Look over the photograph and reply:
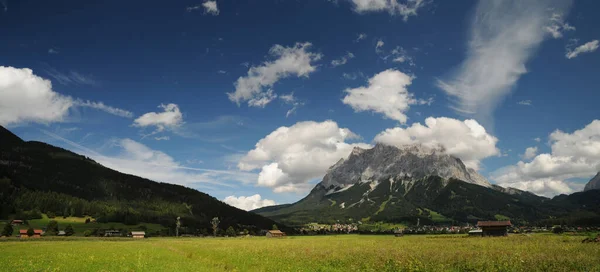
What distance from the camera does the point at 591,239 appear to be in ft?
154

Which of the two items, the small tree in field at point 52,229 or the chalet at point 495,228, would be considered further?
the small tree in field at point 52,229

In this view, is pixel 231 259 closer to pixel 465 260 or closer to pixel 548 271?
pixel 465 260

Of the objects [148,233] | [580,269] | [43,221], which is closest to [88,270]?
[580,269]

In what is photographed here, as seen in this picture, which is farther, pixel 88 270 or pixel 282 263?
pixel 282 263

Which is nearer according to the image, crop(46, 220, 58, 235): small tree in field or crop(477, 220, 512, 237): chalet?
crop(477, 220, 512, 237): chalet

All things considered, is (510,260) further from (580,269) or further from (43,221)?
(43,221)

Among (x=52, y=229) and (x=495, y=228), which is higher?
(x=495, y=228)

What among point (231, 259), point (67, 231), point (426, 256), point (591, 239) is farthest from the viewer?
point (67, 231)

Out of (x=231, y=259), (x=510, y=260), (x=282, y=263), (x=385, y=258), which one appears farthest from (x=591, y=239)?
(x=231, y=259)

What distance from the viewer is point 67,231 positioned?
524ft

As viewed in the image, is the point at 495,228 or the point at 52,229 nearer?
the point at 495,228

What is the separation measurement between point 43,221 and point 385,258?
229654mm

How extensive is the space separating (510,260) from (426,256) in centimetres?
634

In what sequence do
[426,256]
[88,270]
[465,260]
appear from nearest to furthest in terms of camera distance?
[88,270] → [465,260] → [426,256]
